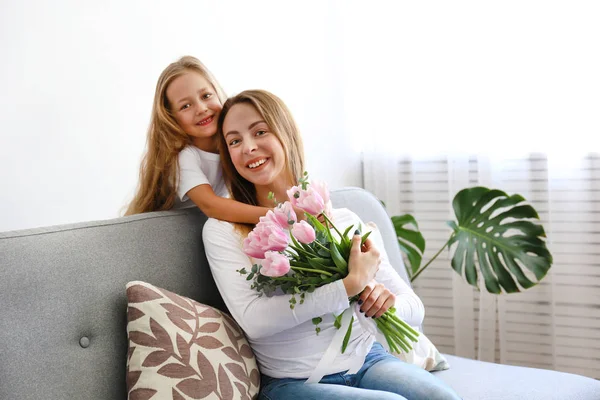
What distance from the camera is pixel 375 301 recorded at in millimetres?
1592

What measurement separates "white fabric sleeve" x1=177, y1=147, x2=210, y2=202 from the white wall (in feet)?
1.24

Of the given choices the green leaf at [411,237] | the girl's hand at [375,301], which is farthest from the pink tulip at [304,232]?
the green leaf at [411,237]

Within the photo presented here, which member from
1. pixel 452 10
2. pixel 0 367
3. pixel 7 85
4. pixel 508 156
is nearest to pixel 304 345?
pixel 0 367

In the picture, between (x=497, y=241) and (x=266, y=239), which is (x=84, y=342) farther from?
(x=497, y=241)

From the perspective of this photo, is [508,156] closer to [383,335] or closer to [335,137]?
[335,137]

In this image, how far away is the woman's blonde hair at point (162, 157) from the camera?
6.20ft

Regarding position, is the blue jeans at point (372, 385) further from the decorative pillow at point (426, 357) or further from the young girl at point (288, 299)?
the decorative pillow at point (426, 357)

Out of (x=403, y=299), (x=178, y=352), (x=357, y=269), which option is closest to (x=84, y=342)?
(x=178, y=352)

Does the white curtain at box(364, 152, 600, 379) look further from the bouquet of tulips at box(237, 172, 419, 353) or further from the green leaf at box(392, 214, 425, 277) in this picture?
the bouquet of tulips at box(237, 172, 419, 353)

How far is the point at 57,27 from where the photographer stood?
6.49 ft

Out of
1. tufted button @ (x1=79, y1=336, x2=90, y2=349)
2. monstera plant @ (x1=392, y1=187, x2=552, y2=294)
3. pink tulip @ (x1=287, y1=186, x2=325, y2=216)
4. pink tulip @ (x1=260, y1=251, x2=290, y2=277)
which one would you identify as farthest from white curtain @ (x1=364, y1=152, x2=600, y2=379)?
tufted button @ (x1=79, y1=336, x2=90, y2=349)

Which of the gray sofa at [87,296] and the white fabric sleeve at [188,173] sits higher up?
the white fabric sleeve at [188,173]

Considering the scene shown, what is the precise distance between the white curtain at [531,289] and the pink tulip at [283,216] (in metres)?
1.68

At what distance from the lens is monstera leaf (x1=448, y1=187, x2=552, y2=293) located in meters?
2.52
